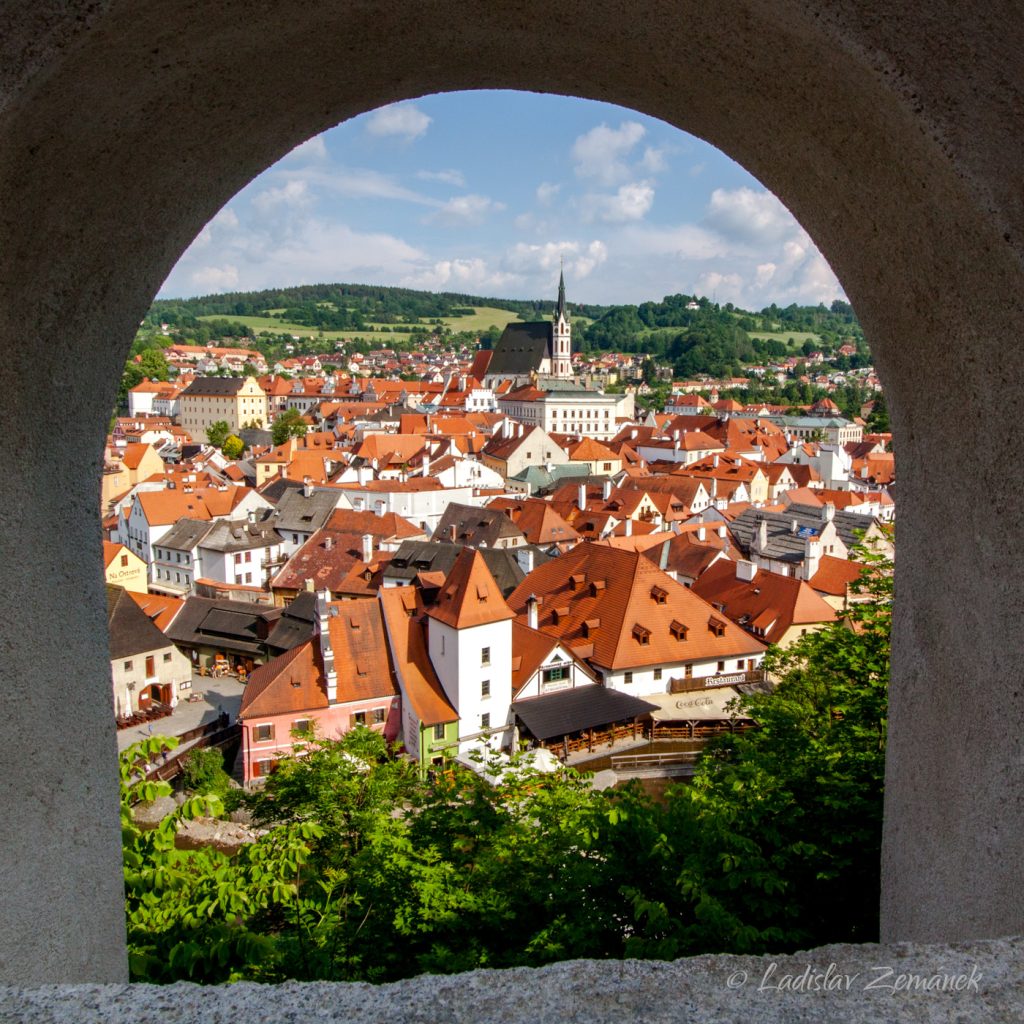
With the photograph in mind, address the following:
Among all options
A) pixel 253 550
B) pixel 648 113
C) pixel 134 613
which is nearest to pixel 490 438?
pixel 253 550

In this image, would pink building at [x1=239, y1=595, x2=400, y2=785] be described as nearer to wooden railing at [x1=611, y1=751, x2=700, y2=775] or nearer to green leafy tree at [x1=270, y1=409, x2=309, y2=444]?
wooden railing at [x1=611, y1=751, x2=700, y2=775]

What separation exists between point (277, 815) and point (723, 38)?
23.4ft

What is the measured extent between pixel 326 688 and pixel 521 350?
97.8 m

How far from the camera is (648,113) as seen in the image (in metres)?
2.58

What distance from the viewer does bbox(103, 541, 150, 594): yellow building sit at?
114 ft

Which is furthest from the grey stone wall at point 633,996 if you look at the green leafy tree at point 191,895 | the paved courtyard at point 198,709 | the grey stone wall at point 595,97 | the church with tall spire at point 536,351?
the church with tall spire at point 536,351

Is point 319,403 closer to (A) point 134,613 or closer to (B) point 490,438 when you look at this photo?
(B) point 490,438

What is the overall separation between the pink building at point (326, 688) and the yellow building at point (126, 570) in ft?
44.4

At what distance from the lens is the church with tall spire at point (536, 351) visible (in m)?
116

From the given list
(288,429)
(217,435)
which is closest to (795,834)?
(288,429)

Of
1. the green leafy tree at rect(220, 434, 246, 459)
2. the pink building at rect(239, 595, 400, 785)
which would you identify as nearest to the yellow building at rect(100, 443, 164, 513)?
the green leafy tree at rect(220, 434, 246, 459)

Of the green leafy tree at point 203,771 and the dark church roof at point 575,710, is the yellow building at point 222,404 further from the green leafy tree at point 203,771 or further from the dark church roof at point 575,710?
the dark church roof at point 575,710

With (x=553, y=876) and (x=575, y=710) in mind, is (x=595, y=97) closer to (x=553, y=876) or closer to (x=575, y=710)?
(x=553, y=876)

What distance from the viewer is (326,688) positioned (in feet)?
76.5
